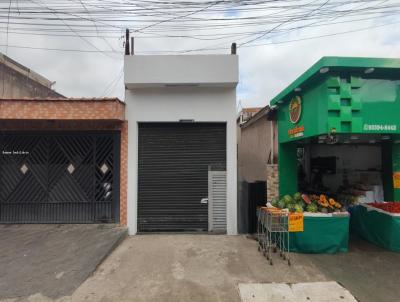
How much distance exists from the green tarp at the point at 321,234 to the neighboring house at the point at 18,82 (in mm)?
11324

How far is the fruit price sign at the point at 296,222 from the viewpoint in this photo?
5.48 metres

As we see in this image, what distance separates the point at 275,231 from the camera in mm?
5320

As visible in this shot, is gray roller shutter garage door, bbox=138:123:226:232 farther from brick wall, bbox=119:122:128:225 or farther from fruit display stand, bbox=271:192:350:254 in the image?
fruit display stand, bbox=271:192:350:254

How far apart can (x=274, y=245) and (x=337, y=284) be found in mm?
1471

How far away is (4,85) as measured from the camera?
1048 cm

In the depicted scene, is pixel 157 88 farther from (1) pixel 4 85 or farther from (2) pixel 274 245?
(1) pixel 4 85

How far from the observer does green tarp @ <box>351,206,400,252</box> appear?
5.70 m

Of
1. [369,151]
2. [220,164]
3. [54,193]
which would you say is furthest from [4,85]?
[369,151]

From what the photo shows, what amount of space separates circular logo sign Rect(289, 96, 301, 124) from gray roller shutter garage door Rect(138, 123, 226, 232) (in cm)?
171

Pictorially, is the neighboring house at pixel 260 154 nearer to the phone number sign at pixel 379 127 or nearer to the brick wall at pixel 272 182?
the brick wall at pixel 272 182

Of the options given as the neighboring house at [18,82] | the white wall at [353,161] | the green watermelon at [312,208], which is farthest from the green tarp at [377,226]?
the neighboring house at [18,82]

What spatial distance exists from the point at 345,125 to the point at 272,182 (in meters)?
2.61

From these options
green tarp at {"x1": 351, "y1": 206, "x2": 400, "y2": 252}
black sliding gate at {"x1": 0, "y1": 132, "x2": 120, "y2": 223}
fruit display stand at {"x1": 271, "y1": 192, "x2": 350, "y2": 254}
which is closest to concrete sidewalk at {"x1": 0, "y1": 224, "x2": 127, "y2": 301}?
black sliding gate at {"x1": 0, "y1": 132, "x2": 120, "y2": 223}

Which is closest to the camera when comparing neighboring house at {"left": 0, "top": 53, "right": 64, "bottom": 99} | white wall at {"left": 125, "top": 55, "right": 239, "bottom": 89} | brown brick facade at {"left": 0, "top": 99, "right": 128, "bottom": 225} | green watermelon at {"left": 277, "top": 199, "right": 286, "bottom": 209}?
green watermelon at {"left": 277, "top": 199, "right": 286, "bottom": 209}
